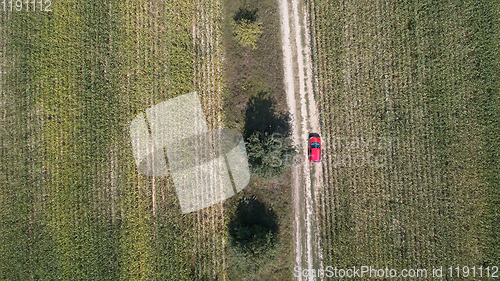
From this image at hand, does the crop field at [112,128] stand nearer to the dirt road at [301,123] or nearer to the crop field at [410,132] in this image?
the dirt road at [301,123]

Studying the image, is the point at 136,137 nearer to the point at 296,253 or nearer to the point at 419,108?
the point at 296,253

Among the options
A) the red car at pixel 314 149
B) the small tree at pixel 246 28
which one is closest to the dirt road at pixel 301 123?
the red car at pixel 314 149

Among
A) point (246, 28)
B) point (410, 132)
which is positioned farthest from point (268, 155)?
point (410, 132)

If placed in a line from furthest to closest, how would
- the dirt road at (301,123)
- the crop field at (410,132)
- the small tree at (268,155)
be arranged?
the dirt road at (301,123)
the crop field at (410,132)
the small tree at (268,155)

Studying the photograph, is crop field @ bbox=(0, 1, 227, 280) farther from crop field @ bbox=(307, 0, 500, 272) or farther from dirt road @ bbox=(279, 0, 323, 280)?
crop field @ bbox=(307, 0, 500, 272)

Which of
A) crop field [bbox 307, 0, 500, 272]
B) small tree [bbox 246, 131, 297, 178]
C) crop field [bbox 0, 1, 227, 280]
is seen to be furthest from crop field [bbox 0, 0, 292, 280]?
crop field [bbox 307, 0, 500, 272]

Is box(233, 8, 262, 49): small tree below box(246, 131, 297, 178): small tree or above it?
above

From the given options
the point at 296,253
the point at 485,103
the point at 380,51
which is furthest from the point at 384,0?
the point at 296,253
